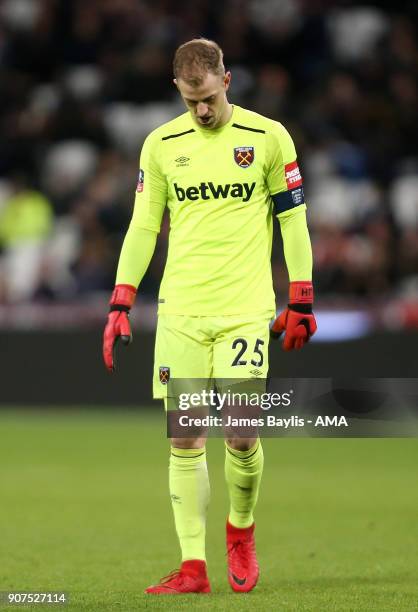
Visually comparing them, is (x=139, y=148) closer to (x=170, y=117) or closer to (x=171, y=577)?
(x=170, y=117)

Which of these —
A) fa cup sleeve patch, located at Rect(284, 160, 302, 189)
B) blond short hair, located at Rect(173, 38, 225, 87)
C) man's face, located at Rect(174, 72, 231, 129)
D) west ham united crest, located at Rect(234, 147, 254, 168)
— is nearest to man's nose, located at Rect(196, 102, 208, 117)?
man's face, located at Rect(174, 72, 231, 129)

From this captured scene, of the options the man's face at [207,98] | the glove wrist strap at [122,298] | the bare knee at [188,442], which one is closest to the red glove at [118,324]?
the glove wrist strap at [122,298]

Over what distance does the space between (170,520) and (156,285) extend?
6.18 m

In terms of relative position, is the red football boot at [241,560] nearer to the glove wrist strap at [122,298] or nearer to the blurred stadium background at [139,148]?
the glove wrist strap at [122,298]

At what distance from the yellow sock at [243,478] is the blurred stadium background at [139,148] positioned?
286 inches

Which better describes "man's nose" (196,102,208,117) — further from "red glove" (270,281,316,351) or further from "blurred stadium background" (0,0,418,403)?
"blurred stadium background" (0,0,418,403)

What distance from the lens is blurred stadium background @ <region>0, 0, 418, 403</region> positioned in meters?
14.1

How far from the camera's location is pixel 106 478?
10.4 metres

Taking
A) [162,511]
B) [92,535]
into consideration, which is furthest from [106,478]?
[92,535]

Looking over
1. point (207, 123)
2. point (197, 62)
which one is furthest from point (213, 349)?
point (197, 62)

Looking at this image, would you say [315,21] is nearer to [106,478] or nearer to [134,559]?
[106,478]

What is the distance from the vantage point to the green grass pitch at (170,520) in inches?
235

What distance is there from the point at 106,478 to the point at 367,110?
743 cm

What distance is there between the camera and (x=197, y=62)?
5875 mm
